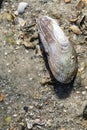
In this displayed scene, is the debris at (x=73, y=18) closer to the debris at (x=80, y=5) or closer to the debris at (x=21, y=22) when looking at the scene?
the debris at (x=80, y=5)

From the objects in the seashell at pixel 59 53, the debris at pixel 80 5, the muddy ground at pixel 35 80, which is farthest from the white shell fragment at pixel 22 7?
the debris at pixel 80 5

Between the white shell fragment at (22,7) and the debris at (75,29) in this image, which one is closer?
the debris at (75,29)

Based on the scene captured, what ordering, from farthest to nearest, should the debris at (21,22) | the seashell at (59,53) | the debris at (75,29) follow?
the debris at (21,22)
the debris at (75,29)
the seashell at (59,53)

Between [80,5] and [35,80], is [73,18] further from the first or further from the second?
[35,80]

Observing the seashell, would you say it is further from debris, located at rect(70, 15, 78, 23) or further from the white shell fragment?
the white shell fragment

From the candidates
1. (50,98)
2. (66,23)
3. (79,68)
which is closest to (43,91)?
(50,98)

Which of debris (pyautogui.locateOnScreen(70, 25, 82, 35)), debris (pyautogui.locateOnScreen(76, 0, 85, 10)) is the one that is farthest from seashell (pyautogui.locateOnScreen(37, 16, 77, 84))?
debris (pyautogui.locateOnScreen(76, 0, 85, 10))

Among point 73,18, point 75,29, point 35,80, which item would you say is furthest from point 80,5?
point 35,80
